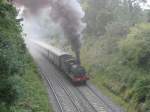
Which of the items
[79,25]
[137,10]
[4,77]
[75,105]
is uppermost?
[137,10]

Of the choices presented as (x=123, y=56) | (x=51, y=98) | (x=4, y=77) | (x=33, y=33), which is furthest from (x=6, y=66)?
(x=33, y=33)

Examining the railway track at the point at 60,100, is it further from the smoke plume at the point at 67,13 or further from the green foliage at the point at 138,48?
the green foliage at the point at 138,48

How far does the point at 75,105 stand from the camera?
76.6 feet

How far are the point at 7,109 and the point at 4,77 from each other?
1.78 metres

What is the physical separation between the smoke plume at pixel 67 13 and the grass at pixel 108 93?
139 inches

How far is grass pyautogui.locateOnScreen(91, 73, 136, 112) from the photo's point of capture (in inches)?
889

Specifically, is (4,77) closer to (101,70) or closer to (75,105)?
(75,105)

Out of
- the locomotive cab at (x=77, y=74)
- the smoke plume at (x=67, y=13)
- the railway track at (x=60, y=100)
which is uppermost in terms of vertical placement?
the smoke plume at (x=67, y=13)

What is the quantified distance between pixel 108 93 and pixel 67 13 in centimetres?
1168

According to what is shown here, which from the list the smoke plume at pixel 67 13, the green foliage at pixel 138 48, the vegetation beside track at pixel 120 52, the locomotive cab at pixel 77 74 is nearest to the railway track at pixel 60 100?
the locomotive cab at pixel 77 74

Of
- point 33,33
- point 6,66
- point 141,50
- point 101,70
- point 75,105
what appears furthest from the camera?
point 33,33

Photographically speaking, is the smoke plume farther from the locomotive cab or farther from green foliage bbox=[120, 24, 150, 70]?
green foliage bbox=[120, 24, 150, 70]

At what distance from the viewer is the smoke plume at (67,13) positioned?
32.8 metres

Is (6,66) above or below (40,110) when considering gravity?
above
